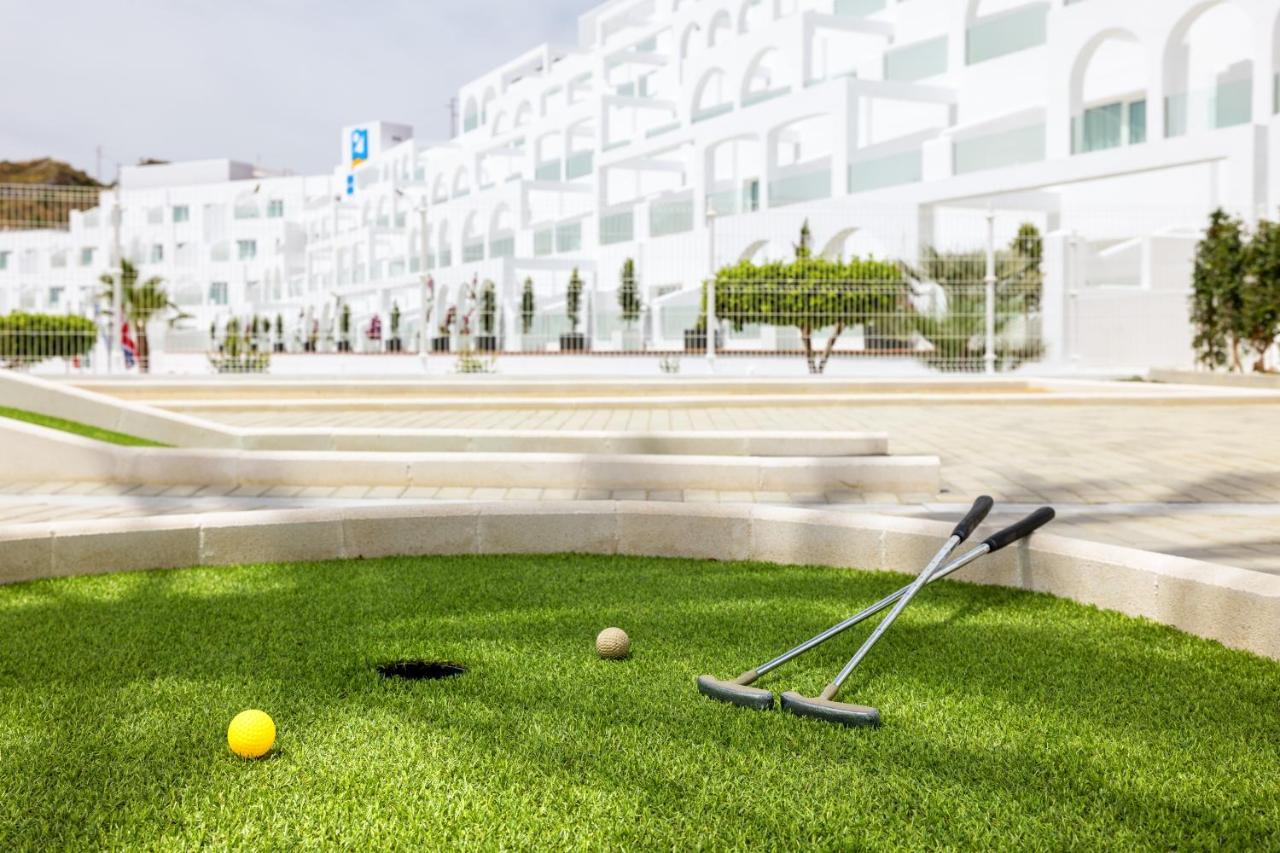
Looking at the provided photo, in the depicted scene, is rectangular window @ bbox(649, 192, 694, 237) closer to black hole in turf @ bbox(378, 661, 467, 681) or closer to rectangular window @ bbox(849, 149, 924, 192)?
rectangular window @ bbox(849, 149, 924, 192)

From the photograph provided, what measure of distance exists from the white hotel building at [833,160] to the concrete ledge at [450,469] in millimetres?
11502

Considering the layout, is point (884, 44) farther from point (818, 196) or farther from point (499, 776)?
point (499, 776)

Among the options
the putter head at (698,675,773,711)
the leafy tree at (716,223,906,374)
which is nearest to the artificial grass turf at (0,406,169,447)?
the putter head at (698,675,773,711)

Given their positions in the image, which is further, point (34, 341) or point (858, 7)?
point (858, 7)

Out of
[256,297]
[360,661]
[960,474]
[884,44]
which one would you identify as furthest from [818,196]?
[256,297]

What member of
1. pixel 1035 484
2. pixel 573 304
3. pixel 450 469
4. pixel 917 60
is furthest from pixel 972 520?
pixel 917 60

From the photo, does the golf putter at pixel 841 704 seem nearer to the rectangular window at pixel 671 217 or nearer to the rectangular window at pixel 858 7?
the rectangular window at pixel 671 217

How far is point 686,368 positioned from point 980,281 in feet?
16.8

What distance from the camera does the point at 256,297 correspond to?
198 feet

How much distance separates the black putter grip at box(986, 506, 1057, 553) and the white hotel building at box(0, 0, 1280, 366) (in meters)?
14.0

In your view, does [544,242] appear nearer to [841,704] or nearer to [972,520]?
[972,520]

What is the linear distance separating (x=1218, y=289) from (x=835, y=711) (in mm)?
15909

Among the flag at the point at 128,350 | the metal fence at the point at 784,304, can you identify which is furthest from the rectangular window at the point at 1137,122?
the flag at the point at 128,350

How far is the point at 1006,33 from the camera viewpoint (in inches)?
1201
